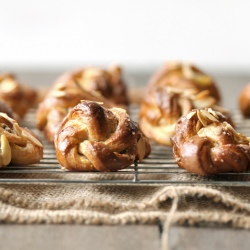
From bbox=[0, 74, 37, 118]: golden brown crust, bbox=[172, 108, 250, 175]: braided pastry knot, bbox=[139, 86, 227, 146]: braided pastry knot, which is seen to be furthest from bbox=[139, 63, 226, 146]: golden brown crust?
bbox=[0, 74, 37, 118]: golden brown crust

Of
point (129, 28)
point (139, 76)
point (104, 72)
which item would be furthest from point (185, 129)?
point (129, 28)

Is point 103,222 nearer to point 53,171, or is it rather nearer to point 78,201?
point 78,201

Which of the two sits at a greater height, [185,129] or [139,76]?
[185,129]

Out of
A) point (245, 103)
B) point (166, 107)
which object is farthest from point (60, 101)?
point (245, 103)

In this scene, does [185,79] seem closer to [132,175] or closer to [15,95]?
[15,95]

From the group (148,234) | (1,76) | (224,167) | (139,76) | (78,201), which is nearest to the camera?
(148,234)

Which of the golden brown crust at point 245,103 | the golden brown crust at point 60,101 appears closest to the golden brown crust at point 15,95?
the golden brown crust at point 60,101
